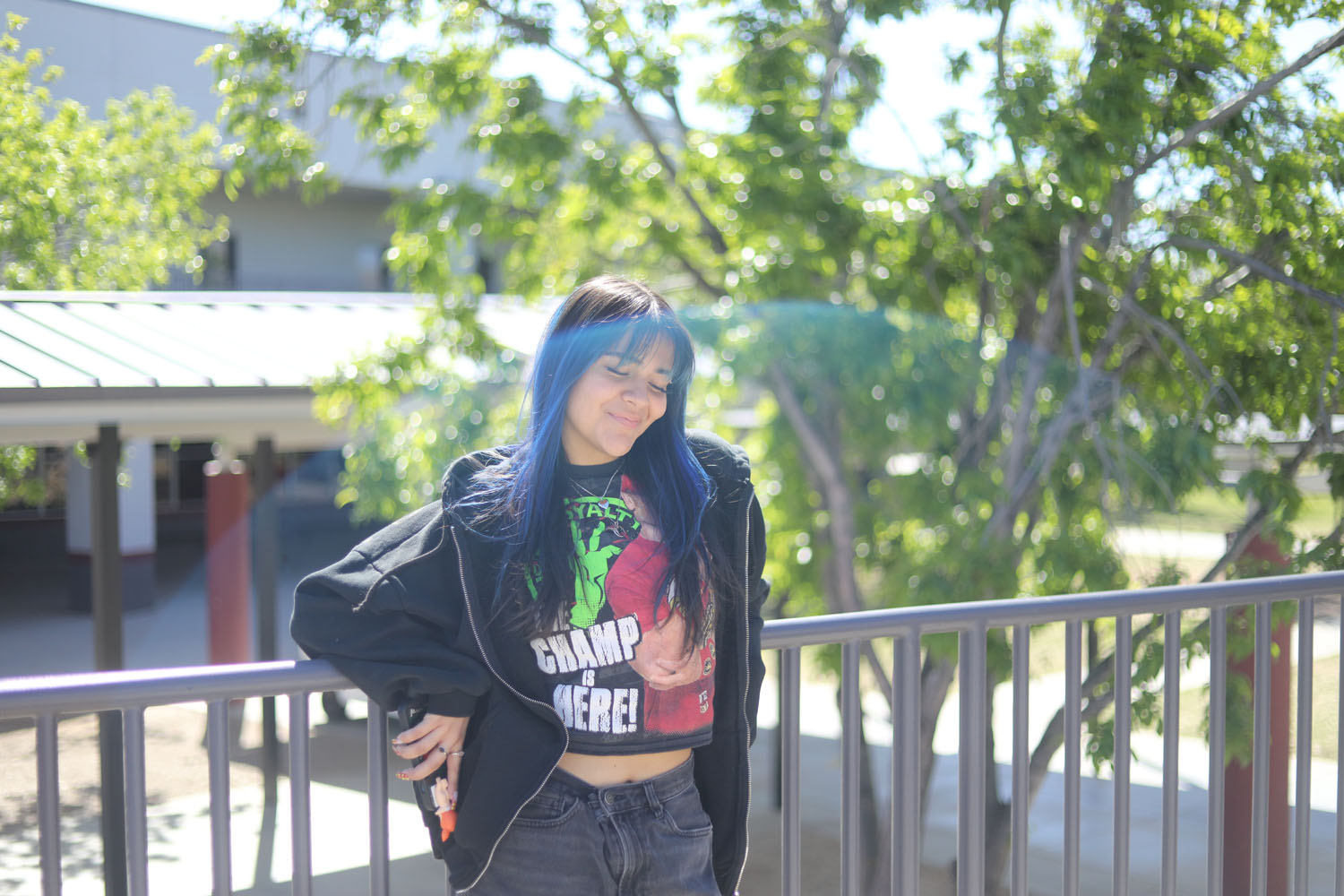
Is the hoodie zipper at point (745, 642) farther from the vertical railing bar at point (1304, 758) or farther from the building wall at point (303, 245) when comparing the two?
the building wall at point (303, 245)

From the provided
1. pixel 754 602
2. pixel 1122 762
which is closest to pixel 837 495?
pixel 1122 762

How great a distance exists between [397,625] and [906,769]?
1186mm

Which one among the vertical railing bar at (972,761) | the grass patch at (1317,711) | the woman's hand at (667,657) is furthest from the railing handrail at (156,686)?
the grass patch at (1317,711)

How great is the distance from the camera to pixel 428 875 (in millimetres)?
7945

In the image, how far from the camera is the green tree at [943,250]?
5594 mm

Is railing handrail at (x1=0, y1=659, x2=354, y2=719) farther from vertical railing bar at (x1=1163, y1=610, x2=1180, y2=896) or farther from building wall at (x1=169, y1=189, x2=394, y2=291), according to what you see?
building wall at (x1=169, y1=189, x2=394, y2=291)

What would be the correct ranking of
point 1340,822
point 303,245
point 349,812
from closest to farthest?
1. point 1340,822
2. point 349,812
3. point 303,245

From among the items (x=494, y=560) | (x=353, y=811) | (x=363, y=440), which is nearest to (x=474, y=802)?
(x=494, y=560)

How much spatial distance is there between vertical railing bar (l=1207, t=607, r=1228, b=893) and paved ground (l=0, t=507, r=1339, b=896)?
6.31 feet

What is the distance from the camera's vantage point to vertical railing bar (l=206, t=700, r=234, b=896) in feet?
6.51

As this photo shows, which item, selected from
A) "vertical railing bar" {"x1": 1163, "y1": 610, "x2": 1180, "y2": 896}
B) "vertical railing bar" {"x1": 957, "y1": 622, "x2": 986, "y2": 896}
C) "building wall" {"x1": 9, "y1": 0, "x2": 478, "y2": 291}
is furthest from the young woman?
"building wall" {"x1": 9, "y1": 0, "x2": 478, "y2": 291}

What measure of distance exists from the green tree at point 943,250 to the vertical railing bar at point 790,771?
10.8ft

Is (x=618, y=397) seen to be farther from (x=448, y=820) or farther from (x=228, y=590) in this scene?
(x=228, y=590)

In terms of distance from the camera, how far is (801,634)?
236cm
